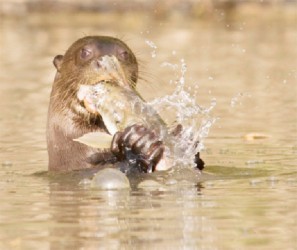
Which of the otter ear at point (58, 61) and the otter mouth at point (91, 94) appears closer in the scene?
the otter mouth at point (91, 94)

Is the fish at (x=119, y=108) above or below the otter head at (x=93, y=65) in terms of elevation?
below

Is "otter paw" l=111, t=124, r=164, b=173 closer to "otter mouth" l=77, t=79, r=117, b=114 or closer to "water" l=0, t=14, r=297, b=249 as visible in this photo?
"water" l=0, t=14, r=297, b=249

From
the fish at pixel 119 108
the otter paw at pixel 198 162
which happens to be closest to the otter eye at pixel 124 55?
the fish at pixel 119 108

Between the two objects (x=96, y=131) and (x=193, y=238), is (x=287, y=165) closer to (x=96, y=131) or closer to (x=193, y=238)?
(x=96, y=131)

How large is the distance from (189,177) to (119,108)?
0.50m

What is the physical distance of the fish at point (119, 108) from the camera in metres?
7.15

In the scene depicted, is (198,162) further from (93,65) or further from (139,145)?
(93,65)

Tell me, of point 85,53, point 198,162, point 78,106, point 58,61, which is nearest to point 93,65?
point 85,53

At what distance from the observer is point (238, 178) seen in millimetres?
7352

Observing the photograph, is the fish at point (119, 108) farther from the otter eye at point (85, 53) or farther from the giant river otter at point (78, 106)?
the otter eye at point (85, 53)

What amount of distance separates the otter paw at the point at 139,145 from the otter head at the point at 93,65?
1.29ft

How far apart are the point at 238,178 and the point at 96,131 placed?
2.62 ft

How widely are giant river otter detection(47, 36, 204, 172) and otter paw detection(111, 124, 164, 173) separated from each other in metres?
0.25

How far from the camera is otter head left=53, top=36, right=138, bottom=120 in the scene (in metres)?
7.32
